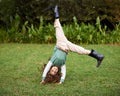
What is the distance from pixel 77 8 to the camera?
14281 mm

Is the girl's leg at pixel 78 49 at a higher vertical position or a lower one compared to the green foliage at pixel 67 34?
higher

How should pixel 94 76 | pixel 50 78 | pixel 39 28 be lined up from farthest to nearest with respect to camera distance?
pixel 39 28
pixel 94 76
pixel 50 78

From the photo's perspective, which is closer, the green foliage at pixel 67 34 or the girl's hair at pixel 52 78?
the girl's hair at pixel 52 78

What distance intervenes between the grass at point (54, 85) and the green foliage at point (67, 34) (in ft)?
3.13

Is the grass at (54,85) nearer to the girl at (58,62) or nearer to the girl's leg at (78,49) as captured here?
the girl at (58,62)

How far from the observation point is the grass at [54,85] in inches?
287

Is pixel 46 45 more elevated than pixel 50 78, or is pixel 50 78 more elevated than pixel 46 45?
pixel 50 78

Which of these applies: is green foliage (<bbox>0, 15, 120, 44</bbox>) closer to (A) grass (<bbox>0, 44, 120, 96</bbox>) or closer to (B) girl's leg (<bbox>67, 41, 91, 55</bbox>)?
(A) grass (<bbox>0, 44, 120, 96</bbox>)

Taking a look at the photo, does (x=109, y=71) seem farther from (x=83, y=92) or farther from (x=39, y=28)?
(x=39, y=28)

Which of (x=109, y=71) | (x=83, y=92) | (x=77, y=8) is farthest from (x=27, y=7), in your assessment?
(x=83, y=92)

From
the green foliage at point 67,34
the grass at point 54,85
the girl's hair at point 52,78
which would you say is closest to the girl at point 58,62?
the girl's hair at point 52,78

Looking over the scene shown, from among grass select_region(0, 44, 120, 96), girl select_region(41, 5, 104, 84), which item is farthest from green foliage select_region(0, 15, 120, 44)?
girl select_region(41, 5, 104, 84)

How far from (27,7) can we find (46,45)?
6.69 ft

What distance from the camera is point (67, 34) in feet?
44.2
